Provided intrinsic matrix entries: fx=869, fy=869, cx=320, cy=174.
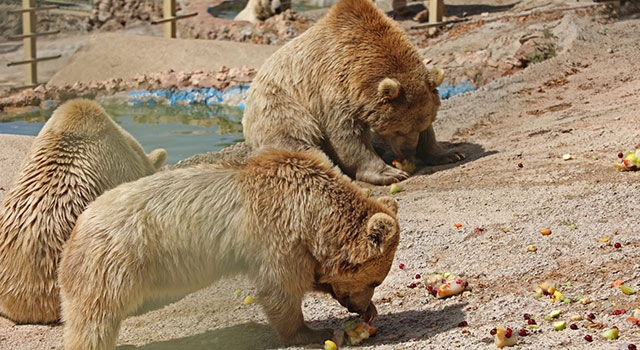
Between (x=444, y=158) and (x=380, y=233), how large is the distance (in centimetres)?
458

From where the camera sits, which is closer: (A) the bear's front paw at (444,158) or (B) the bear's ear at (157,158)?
(B) the bear's ear at (157,158)

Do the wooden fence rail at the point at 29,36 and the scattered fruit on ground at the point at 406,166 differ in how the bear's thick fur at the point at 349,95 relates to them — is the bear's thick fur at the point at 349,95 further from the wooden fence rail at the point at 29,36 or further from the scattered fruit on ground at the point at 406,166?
the wooden fence rail at the point at 29,36

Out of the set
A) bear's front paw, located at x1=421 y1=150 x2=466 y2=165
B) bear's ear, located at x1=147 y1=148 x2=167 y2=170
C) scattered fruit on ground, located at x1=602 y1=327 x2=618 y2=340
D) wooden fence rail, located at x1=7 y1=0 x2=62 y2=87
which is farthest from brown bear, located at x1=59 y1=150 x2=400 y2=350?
wooden fence rail, located at x1=7 y1=0 x2=62 y2=87

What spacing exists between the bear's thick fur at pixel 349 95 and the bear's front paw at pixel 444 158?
381 mm

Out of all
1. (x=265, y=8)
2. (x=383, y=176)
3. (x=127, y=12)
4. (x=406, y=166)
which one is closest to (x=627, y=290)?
(x=383, y=176)

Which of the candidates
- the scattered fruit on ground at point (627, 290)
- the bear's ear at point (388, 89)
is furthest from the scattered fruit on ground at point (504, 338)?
the bear's ear at point (388, 89)

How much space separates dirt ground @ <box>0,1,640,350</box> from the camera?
16.8 ft

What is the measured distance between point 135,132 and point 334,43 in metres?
6.21

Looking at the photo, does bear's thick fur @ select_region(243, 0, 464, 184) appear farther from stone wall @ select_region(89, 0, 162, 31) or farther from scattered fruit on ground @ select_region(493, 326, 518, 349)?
stone wall @ select_region(89, 0, 162, 31)

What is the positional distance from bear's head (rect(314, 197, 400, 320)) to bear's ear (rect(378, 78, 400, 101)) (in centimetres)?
338

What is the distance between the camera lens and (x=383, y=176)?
9.06 m

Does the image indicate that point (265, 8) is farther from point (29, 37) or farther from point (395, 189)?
point (395, 189)

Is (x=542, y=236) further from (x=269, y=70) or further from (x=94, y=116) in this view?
(x=269, y=70)

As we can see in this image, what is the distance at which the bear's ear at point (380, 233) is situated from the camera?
5.05 metres
